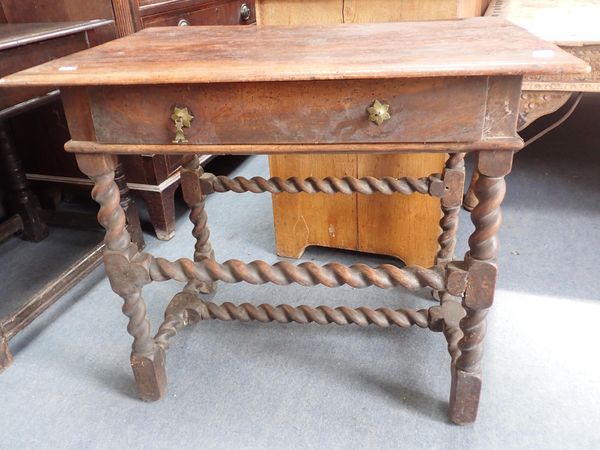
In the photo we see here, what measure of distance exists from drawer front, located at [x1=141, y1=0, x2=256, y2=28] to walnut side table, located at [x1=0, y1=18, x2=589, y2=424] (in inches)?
27.9

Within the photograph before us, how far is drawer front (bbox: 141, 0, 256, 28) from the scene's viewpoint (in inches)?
76.4

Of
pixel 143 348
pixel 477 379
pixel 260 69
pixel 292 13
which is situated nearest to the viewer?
pixel 260 69

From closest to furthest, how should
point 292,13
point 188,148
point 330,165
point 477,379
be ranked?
point 188,148 < point 477,379 < point 292,13 < point 330,165

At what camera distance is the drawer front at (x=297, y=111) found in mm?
949

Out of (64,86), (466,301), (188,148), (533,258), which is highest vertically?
(64,86)

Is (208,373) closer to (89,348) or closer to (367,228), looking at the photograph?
(89,348)

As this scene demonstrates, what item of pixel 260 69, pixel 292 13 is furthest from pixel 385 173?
pixel 260 69

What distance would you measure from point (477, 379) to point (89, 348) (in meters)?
1.07

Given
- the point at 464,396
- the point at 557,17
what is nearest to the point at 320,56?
the point at 464,396

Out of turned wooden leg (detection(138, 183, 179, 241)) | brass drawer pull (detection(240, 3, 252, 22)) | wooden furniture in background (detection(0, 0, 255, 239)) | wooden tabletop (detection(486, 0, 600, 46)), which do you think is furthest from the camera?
brass drawer pull (detection(240, 3, 252, 22))

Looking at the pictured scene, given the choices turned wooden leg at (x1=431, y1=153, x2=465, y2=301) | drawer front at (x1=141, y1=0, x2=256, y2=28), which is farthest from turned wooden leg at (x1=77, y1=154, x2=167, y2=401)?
drawer front at (x1=141, y1=0, x2=256, y2=28)

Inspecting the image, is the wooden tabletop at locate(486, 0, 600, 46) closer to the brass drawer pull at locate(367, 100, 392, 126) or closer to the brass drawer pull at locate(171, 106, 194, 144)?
the brass drawer pull at locate(367, 100, 392, 126)

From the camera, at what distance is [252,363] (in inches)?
57.0

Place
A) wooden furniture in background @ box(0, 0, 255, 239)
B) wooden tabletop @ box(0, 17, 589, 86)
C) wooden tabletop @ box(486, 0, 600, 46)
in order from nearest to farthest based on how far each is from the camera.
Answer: wooden tabletop @ box(0, 17, 589, 86) < wooden furniture in background @ box(0, 0, 255, 239) < wooden tabletop @ box(486, 0, 600, 46)
